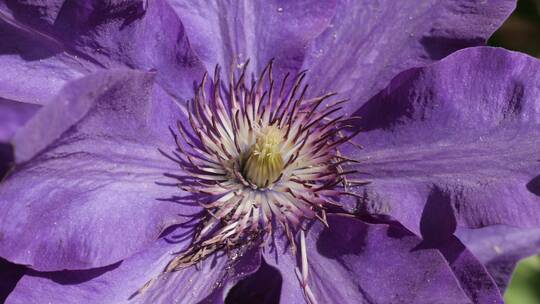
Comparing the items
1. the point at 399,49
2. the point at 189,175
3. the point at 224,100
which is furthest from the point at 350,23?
the point at 189,175

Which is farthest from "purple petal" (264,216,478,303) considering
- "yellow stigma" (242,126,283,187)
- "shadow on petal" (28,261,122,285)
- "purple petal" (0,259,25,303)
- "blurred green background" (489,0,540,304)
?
"blurred green background" (489,0,540,304)

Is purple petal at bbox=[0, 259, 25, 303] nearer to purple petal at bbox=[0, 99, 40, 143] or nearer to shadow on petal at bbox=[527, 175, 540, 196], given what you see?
purple petal at bbox=[0, 99, 40, 143]

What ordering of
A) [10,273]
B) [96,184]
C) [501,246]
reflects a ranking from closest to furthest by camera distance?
1. [96,184]
2. [10,273]
3. [501,246]

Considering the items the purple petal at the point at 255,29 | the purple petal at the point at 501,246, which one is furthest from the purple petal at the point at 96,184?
the purple petal at the point at 501,246

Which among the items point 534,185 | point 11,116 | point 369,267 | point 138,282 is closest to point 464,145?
point 534,185

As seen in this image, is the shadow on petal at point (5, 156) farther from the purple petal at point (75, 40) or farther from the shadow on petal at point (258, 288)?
the shadow on petal at point (258, 288)

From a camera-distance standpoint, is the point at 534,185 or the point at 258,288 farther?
the point at 258,288

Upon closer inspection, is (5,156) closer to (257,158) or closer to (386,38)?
(257,158)

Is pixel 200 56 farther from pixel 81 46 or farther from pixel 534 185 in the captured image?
pixel 534 185
